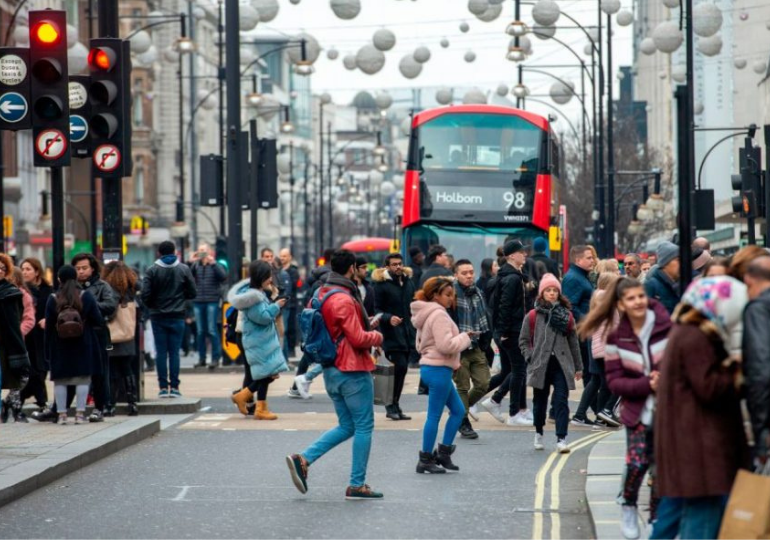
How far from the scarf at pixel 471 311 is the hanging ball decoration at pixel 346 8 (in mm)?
12033

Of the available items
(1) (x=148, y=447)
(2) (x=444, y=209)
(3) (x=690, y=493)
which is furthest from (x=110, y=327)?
(2) (x=444, y=209)

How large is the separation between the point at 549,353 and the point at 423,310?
1935 mm

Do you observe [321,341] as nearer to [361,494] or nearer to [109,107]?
[361,494]

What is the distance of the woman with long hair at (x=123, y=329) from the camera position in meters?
17.0

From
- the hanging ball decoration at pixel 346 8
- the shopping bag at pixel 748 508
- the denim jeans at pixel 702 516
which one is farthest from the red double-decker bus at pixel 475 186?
the shopping bag at pixel 748 508

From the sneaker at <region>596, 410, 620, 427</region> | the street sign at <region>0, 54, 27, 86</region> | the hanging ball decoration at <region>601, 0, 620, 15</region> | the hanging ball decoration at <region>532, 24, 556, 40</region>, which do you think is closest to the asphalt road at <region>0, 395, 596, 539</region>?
the sneaker at <region>596, 410, 620, 427</region>

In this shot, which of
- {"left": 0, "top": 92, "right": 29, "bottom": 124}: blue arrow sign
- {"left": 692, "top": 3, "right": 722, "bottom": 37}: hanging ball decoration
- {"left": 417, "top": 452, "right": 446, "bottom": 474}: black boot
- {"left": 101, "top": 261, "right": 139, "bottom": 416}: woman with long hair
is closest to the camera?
{"left": 417, "top": 452, "right": 446, "bottom": 474}: black boot

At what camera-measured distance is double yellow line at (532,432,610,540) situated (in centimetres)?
1021

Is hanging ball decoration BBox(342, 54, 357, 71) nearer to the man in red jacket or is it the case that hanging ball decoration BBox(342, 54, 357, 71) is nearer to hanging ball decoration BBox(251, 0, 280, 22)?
hanging ball decoration BBox(251, 0, 280, 22)

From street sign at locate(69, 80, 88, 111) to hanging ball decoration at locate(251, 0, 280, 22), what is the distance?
14.4m

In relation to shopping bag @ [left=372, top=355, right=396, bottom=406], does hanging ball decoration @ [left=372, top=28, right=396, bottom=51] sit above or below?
above

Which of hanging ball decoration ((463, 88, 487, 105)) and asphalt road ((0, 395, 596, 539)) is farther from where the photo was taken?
hanging ball decoration ((463, 88, 487, 105))

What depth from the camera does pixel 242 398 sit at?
17.9 meters

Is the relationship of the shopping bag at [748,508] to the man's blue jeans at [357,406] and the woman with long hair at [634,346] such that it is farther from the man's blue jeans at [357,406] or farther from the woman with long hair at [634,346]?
the man's blue jeans at [357,406]
